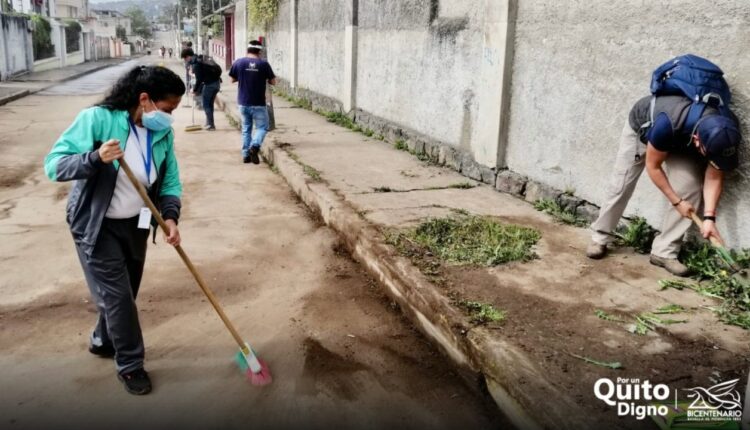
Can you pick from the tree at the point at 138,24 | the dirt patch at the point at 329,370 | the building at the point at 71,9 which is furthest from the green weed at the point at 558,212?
the tree at the point at 138,24

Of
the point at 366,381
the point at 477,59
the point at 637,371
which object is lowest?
the point at 366,381

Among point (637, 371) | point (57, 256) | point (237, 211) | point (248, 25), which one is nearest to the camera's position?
point (637, 371)

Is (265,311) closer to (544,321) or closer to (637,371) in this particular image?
(544,321)

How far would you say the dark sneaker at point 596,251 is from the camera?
441 centimetres

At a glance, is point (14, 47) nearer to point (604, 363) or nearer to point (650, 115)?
point (650, 115)

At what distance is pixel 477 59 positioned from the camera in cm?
685

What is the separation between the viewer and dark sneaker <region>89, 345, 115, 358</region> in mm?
3421

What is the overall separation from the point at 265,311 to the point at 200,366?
0.81m

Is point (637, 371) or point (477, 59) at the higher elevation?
point (477, 59)

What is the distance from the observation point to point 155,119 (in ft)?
9.70

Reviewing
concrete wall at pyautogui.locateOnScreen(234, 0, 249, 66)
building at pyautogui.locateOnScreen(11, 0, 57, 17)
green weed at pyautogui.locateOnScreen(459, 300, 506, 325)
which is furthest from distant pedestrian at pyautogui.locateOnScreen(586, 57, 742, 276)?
building at pyautogui.locateOnScreen(11, 0, 57, 17)

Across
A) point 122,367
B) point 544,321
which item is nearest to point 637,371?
point 544,321

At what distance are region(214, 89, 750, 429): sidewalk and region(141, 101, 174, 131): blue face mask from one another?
71.0 inches

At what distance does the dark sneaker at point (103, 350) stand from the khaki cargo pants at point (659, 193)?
10.7 feet
